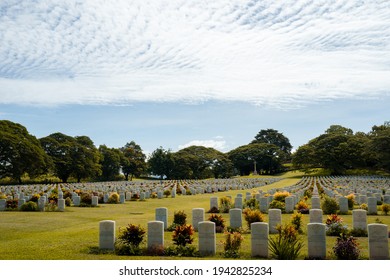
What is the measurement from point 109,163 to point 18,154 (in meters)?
28.1

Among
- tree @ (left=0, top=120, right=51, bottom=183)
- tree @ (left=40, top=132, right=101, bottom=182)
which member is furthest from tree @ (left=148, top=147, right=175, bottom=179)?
tree @ (left=0, top=120, right=51, bottom=183)

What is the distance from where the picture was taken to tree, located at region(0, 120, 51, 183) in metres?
54.8

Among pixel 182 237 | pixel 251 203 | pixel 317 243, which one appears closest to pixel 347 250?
pixel 317 243

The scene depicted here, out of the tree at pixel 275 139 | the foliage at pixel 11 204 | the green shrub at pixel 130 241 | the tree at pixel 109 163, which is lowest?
the green shrub at pixel 130 241

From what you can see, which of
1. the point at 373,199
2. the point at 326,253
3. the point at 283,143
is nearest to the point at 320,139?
the point at 283,143

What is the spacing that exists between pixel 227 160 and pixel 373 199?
71055 millimetres

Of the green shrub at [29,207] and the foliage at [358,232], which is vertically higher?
the green shrub at [29,207]

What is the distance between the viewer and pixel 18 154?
55.2 meters

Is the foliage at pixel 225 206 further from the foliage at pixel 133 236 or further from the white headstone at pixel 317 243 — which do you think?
the white headstone at pixel 317 243

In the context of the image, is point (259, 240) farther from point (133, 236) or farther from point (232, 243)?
point (133, 236)

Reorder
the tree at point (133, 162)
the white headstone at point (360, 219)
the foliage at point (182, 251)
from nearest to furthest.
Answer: the foliage at point (182, 251) < the white headstone at point (360, 219) < the tree at point (133, 162)

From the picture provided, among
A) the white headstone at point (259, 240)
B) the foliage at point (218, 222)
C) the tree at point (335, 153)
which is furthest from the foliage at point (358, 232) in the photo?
the tree at point (335, 153)

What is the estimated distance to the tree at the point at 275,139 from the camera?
112688mm
